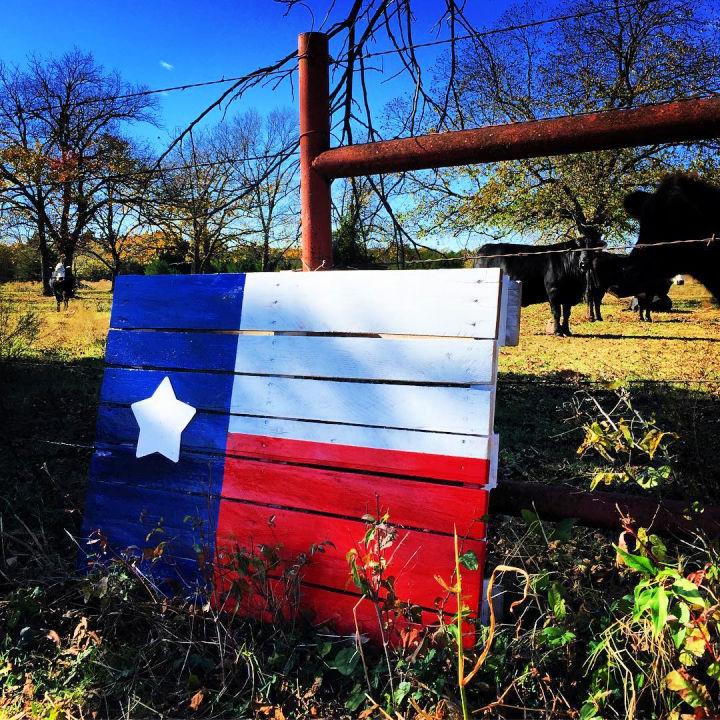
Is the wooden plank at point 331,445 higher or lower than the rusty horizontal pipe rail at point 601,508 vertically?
higher

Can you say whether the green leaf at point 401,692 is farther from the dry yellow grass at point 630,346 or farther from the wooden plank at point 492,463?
the dry yellow grass at point 630,346

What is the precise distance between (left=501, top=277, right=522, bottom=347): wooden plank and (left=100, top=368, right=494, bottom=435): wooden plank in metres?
0.21

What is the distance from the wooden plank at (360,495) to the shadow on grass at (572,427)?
78cm

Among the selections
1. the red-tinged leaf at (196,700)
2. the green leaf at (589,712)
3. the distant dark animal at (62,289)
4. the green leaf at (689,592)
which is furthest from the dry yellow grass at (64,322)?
the green leaf at (689,592)

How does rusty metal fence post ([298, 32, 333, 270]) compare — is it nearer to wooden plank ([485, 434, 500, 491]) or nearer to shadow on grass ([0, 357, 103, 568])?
wooden plank ([485, 434, 500, 491])

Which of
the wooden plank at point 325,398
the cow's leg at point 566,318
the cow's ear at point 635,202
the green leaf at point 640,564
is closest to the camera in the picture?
the green leaf at point 640,564

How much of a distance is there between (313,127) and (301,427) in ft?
4.49

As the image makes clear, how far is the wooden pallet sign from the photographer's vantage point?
5.50 ft

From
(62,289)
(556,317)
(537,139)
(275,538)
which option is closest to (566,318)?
(556,317)

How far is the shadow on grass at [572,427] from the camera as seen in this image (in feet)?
9.09

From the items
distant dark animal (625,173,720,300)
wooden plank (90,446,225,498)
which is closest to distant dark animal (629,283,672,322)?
distant dark animal (625,173,720,300)

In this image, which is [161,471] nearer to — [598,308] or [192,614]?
[192,614]

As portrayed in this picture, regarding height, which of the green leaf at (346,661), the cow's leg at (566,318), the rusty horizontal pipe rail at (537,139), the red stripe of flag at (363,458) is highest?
the rusty horizontal pipe rail at (537,139)

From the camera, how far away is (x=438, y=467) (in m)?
1.68
